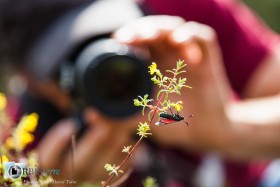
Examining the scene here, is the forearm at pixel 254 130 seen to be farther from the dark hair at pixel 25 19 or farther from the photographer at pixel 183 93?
the dark hair at pixel 25 19

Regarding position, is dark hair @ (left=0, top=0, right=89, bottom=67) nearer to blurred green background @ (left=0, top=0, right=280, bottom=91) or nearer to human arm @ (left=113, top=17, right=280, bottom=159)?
human arm @ (left=113, top=17, right=280, bottom=159)

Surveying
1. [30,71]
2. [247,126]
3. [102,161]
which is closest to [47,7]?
[30,71]

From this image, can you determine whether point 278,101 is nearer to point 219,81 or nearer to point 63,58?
point 219,81

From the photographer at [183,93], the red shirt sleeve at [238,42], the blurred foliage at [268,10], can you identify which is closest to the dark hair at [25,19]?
the photographer at [183,93]

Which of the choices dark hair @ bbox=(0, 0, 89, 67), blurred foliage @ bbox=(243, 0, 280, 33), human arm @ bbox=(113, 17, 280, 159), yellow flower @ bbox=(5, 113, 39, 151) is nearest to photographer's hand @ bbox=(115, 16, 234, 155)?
human arm @ bbox=(113, 17, 280, 159)

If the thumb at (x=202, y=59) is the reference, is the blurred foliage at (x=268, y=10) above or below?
above

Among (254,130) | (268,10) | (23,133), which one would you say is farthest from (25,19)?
(268,10)
